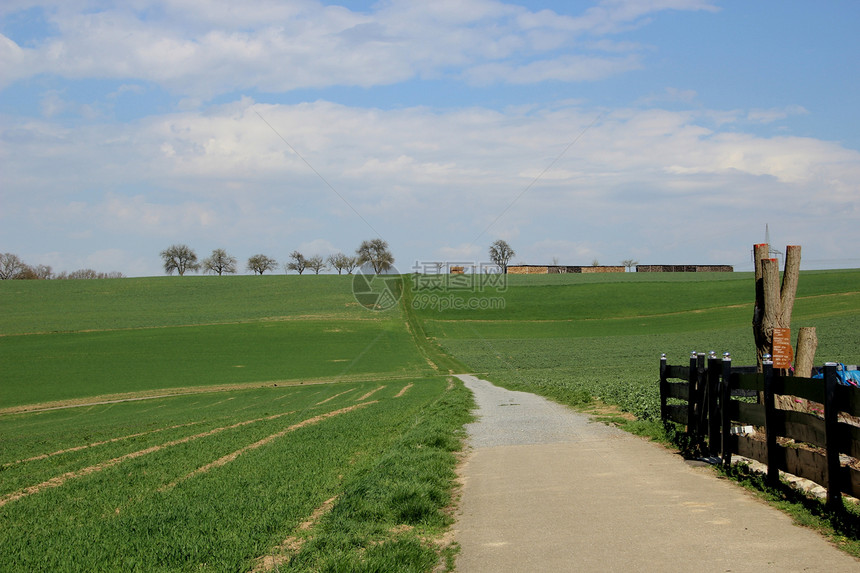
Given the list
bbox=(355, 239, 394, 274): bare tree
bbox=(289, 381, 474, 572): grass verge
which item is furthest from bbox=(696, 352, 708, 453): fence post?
bbox=(355, 239, 394, 274): bare tree

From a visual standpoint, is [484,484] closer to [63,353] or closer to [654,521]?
[654,521]

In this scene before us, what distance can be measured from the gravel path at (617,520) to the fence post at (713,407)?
588 mm

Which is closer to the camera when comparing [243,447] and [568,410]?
[243,447]

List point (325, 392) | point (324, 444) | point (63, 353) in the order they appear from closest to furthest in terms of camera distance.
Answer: point (324, 444) → point (325, 392) → point (63, 353)

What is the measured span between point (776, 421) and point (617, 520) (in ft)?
8.67

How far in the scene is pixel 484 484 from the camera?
904 centimetres

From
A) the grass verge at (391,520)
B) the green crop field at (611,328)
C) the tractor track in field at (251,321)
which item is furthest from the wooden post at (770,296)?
the tractor track in field at (251,321)

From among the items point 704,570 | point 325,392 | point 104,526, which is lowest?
point 325,392

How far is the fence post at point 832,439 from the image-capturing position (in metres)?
6.62

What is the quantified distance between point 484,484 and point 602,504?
6.46 ft

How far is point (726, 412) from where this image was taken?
30.8 feet


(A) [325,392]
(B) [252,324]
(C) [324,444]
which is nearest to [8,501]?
(C) [324,444]

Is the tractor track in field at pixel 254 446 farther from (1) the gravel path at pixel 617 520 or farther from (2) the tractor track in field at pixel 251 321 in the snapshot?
(2) the tractor track in field at pixel 251 321

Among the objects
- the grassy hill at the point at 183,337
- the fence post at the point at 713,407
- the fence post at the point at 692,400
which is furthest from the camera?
the grassy hill at the point at 183,337
